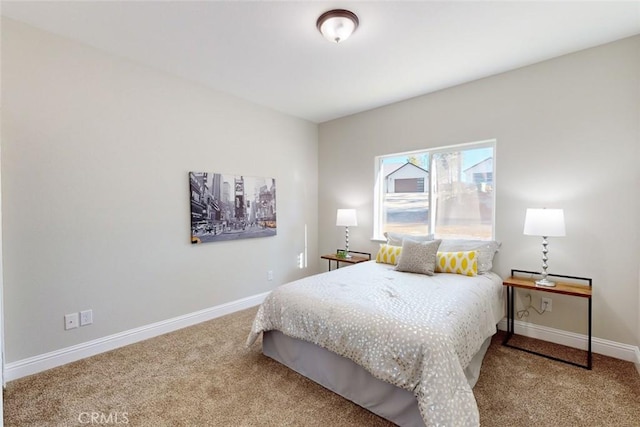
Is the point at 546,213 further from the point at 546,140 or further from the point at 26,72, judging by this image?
the point at 26,72

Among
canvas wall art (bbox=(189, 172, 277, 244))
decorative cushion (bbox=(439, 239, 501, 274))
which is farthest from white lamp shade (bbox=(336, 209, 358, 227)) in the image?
decorative cushion (bbox=(439, 239, 501, 274))

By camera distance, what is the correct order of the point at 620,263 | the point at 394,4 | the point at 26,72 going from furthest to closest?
the point at 620,263 → the point at 26,72 → the point at 394,4

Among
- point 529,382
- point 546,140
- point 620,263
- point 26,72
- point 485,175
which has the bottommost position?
point 529,382

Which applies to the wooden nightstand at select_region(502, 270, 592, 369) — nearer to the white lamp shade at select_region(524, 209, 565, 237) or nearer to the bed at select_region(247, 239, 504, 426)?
the bed at select_region(247, 239, 504, 426)

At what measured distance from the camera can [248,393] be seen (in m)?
1.97

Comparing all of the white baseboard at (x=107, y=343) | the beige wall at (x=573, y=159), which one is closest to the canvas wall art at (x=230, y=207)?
the white baseboard at (x=107, y=343)

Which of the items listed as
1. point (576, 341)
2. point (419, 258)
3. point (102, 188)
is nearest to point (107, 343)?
point (102, 188)

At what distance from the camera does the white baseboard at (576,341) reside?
2.34m

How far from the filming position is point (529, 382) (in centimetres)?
206

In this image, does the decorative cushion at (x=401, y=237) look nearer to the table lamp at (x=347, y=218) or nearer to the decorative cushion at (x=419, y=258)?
the decorative cushion at (x=419, y=258)

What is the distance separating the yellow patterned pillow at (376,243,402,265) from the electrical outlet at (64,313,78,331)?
289 cm

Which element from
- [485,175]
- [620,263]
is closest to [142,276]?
[485,175]

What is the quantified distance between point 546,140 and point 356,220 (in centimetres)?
220

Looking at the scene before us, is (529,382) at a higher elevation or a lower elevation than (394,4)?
lower
